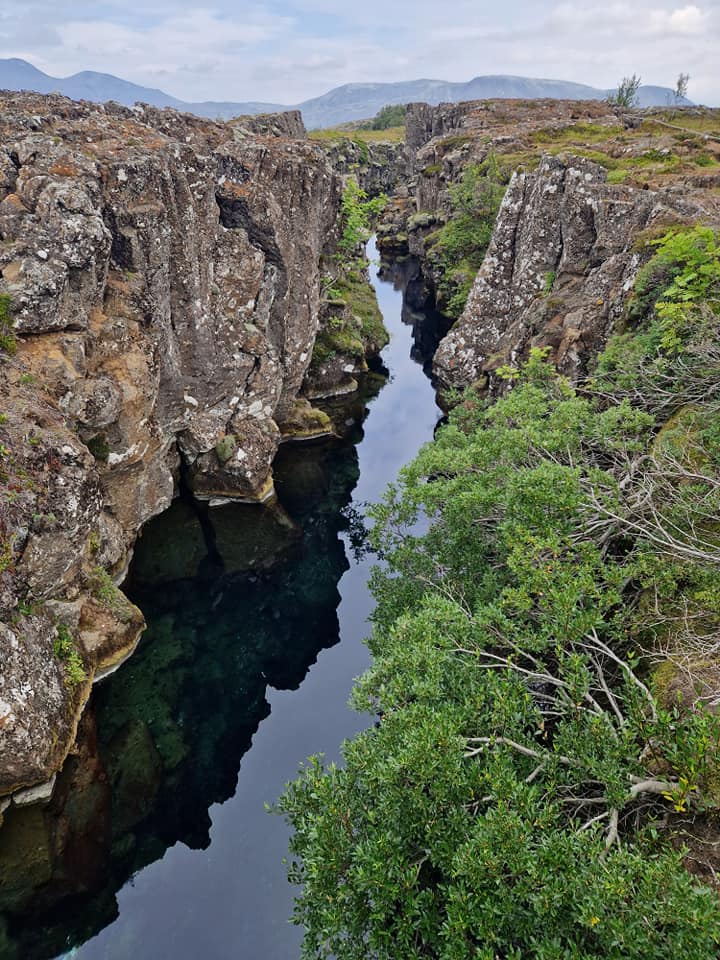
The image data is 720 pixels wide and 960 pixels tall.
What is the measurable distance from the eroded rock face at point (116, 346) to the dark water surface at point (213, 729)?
7.61ft

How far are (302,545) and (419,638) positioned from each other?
76.3 ft

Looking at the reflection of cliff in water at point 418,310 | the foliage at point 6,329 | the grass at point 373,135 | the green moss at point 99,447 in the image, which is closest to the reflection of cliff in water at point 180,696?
the green moss at point 99,447

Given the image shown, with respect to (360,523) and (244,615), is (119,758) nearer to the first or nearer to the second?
(244,615)

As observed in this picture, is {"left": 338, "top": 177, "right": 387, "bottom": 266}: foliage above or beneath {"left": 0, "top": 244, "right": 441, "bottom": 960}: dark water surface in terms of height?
above

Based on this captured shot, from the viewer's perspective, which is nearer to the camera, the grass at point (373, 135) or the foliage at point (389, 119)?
the grass at point (373, 135)

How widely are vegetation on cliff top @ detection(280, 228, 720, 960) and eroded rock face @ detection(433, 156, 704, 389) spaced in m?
13.0

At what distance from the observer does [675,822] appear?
9.58m

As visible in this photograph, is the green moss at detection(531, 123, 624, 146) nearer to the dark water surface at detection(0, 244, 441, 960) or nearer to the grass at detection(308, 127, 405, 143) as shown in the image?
the dark water surface at detection(0, 244, 441, 960)

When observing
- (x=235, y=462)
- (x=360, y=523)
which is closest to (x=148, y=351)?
(x=235, y=462)

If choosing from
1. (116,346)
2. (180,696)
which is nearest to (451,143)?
(116,346)

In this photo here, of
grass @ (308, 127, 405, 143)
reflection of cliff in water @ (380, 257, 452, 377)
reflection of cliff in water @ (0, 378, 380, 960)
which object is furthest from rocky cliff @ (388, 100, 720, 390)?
grass @ (308, 127, 405, 143)

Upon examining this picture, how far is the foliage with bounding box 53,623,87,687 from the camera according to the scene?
21078mm

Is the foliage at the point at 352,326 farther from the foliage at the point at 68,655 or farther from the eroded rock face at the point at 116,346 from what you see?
the foliage at the point at 68,655

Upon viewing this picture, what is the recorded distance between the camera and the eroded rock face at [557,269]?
3081 cm
